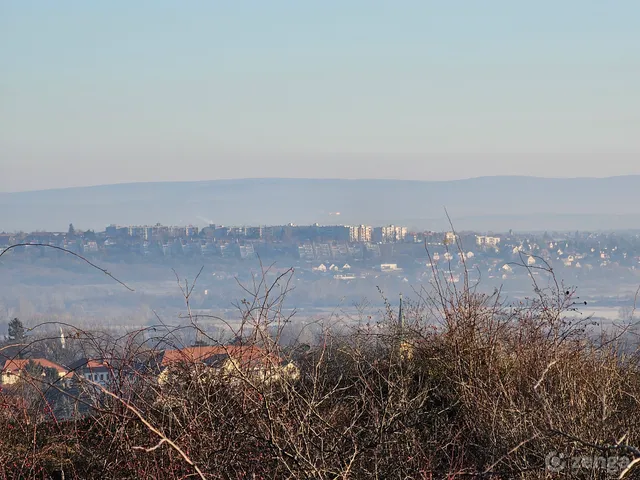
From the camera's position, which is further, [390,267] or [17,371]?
[390,267]

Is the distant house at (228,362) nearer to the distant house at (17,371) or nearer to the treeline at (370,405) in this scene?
the treeline at (370,405)

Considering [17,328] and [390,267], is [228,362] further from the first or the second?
[390,267]

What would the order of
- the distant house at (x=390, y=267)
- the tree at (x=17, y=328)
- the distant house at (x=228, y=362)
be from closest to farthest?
the distant house at (x=228, y=362)
the tree at (x=17, y=328)
the distant house at (x=390, y=267)

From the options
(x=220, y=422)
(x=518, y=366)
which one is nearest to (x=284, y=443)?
(x=220, y=422)

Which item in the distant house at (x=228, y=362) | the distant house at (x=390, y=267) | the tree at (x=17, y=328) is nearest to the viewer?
the distant house at (x=228, y=362)

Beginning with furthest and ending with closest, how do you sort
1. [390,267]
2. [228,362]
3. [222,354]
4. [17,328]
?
1. [390,267]
2. [17,328]
3. [222,354]
4. [228,362]

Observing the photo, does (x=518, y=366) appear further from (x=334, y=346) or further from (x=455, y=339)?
(x=334, y=346)

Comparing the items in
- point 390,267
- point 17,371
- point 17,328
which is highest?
point 17,328

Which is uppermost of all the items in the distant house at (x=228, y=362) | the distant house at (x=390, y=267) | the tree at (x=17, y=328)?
the distant house at (x=228, y=362)

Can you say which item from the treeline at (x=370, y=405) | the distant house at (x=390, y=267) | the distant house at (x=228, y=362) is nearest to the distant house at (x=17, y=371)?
the treeline at (x=370, y=405)

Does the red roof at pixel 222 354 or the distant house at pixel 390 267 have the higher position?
the red roof at pixel 222 354

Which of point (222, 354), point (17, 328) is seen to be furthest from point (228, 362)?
point (17, 328)

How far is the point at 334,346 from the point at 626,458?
15.7 ft

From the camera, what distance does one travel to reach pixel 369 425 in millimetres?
5359
